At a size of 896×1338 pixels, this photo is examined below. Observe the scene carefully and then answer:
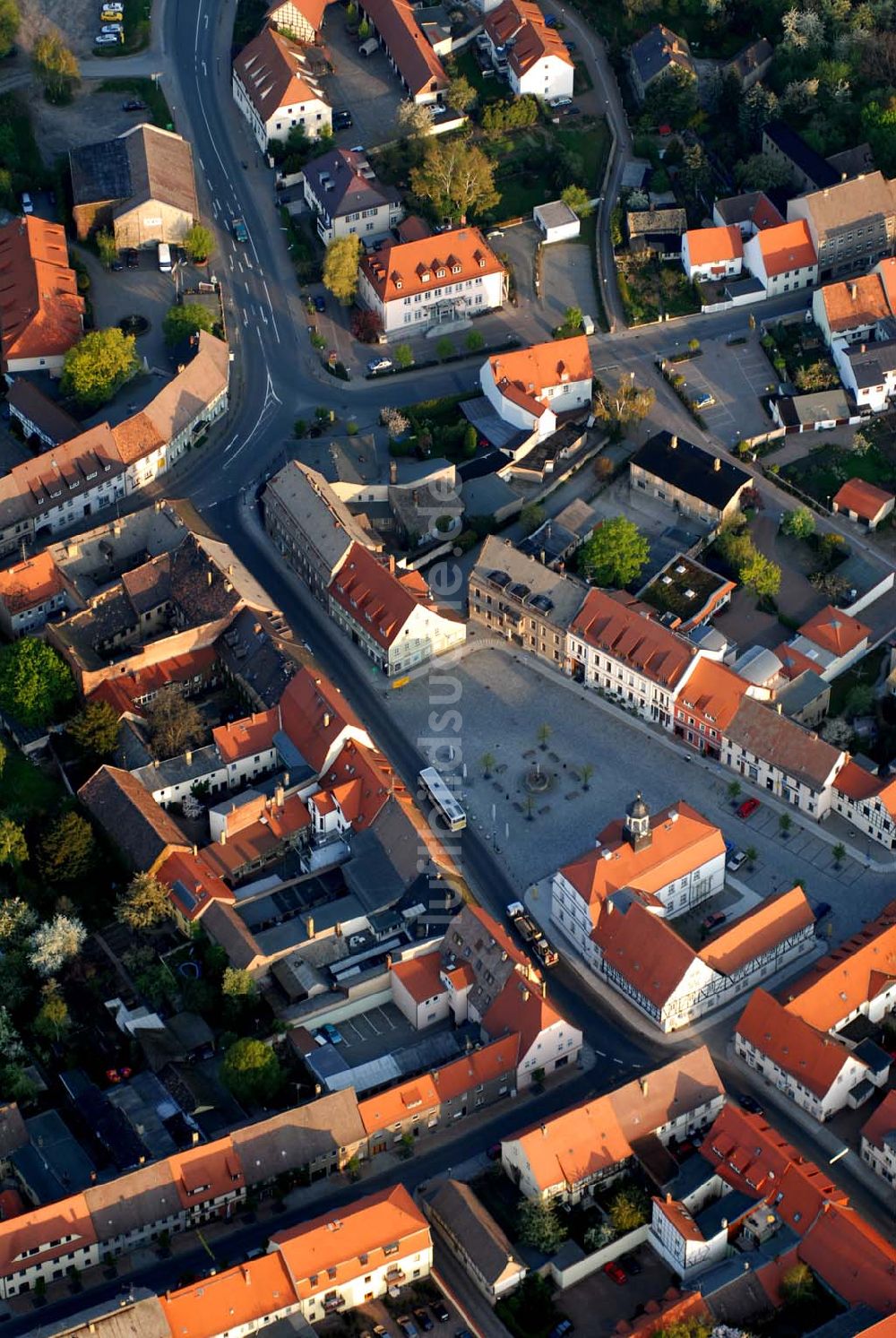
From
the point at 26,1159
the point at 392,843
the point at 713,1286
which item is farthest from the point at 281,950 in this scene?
the point at 713,1286

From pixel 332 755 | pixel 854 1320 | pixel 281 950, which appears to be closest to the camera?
pixel 854 1320

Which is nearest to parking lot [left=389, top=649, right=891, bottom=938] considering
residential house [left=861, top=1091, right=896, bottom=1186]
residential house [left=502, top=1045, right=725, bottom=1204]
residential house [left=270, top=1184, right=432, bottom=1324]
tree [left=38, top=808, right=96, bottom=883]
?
residential house [left=861, top=1091, right=896, bottom=1186]

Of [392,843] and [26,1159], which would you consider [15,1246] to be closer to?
[26,1159]

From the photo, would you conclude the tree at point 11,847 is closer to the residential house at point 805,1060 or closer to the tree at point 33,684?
the tree at point 33,684

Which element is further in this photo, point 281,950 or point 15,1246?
point 281,950

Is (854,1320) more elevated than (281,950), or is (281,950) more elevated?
(281,950)

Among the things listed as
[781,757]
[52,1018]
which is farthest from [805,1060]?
[52,1018]

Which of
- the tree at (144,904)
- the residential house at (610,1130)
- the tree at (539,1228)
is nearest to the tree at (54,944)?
the tree at (144,904)

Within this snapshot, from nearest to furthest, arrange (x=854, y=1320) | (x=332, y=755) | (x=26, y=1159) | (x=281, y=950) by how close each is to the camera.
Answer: (x=854, y=1320) → (x=26, y=1159) → (x=281, y=950) → (x=332, y=755)
